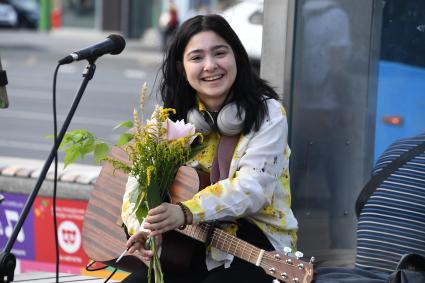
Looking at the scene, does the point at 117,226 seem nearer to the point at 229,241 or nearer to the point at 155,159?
the point at 229,241

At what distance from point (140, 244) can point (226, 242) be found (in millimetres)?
292

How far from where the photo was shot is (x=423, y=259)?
124 inches

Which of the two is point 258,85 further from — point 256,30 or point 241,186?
point 256,30

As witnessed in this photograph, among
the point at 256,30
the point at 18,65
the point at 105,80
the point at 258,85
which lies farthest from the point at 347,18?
the point at 18,65

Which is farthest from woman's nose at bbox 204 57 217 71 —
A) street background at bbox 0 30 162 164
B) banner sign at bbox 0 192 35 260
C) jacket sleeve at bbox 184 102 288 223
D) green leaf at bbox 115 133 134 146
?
banner sign at bbox 0 192 35 260

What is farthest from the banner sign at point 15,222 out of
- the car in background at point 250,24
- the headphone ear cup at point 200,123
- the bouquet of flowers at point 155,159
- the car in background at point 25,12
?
the car in background at point 25,12

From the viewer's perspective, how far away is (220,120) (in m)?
3.37

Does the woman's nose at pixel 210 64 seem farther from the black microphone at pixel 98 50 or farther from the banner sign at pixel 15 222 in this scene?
the banner sign at pixel 15 222

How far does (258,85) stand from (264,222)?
52 cm

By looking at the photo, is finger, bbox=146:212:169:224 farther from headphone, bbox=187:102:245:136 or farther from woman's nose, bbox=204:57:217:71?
woman's nose, bbox=204:57:217:71

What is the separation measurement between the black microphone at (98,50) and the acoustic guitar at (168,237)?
48cm

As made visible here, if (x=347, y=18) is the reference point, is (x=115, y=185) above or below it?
below

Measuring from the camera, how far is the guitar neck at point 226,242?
3.17 metres

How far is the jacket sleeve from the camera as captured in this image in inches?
124
